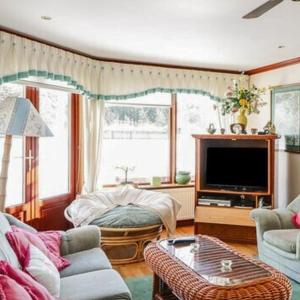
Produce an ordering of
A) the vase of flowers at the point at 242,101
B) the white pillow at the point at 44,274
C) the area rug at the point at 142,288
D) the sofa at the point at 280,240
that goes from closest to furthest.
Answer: the white pillow at the point at 44,274 < the area rug at the point at 142,288 < the sofa at the point at 280,240 < the vase of flowers at the point at 242,101

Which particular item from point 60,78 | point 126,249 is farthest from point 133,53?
point 126,249

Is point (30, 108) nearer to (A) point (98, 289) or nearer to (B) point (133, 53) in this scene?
(A) point (98, 289)

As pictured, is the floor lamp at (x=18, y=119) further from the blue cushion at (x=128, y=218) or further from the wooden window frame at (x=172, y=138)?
the wooden window frame at (x=172, y=138)

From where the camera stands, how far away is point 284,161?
4.98 metres

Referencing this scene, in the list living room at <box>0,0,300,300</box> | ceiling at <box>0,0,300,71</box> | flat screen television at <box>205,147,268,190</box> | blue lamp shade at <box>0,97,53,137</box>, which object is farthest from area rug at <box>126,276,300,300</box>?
ceiling at <box>0,0,300,71</box>

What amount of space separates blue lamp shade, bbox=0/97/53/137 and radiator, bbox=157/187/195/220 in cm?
285

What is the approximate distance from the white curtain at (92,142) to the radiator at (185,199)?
1.11 meters

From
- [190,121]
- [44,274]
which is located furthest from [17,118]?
[190,121]

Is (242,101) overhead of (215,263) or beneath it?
Result: overhead

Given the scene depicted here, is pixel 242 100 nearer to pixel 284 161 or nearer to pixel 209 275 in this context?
pixel 284 161

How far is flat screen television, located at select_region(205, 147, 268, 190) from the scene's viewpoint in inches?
180

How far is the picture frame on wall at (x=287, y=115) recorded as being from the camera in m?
4.74

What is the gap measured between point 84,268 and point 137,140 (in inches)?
115

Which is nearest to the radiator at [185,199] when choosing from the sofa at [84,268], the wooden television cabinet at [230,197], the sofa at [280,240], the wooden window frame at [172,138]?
the wooden window frame at [172,138]
